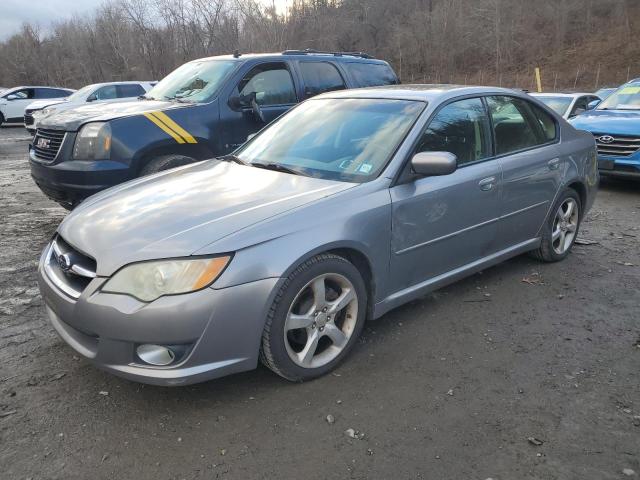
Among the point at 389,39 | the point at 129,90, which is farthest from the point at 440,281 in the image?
the point at 389,39

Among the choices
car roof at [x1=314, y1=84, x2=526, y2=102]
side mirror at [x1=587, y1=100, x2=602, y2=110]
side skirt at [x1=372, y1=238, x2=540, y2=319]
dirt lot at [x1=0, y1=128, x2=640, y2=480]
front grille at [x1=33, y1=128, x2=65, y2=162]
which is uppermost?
car roof at [x1=314, y1=84, x2=526, y2=102]

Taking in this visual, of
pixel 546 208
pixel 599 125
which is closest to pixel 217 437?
pixel 546 208

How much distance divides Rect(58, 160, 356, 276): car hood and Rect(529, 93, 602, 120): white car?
325 inches

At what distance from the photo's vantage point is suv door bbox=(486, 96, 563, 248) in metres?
4.12

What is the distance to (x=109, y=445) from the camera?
2.46 meters

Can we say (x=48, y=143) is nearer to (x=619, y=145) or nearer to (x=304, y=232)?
(x=304, y=232)

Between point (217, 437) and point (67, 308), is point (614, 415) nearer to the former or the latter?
point (217, 437)

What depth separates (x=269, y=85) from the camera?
6.48 metres

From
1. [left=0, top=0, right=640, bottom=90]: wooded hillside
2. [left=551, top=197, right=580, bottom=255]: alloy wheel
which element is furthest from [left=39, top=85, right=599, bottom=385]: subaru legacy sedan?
[left=0, top=0, right=640, bottom=90]: wooded hillside

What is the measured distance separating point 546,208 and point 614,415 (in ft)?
7.32

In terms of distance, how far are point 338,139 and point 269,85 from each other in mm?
3146

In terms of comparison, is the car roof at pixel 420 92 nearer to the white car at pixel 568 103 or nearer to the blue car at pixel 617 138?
the blue car at pixel 617 138

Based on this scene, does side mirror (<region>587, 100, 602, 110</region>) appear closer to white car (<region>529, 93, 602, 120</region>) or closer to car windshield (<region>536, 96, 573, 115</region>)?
white car (<region>529, 93, 602, 120</region>)

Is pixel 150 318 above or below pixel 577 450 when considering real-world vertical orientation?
above
